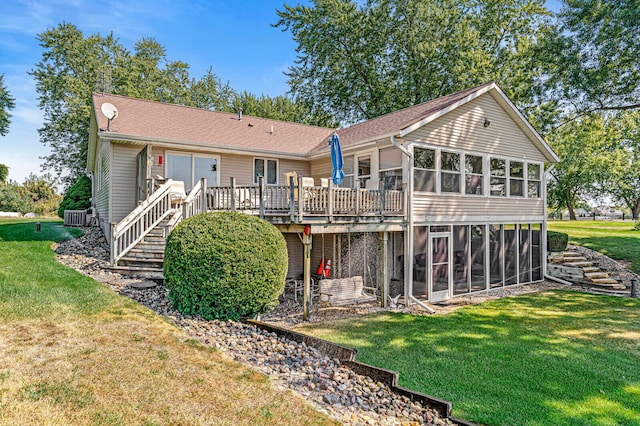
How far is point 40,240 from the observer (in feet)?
38.5

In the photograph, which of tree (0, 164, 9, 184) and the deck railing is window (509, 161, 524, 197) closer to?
the deck railing

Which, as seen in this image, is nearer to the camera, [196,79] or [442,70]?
[442,70]

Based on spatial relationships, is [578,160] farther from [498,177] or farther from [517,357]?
[517,357]

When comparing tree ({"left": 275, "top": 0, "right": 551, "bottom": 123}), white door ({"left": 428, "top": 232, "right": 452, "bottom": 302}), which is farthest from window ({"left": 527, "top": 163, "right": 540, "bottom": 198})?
tree ({"left": 275, "top": 0, "right": 551, "bottom": 123})

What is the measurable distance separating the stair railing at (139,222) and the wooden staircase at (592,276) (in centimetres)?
1497

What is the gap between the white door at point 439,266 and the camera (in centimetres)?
1129

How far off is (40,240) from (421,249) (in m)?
12.1

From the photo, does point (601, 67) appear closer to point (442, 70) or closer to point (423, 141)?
point (442, 70)

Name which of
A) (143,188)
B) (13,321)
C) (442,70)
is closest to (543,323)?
(13,321)

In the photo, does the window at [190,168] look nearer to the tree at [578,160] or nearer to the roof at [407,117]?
the roof at [407,117]

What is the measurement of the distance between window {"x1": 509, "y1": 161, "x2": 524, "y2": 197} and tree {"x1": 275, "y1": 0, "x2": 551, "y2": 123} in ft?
26.5

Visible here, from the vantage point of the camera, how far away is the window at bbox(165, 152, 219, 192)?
12797 mm

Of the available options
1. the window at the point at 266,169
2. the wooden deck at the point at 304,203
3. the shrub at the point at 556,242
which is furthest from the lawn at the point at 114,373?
the shrub at the point at 556,242

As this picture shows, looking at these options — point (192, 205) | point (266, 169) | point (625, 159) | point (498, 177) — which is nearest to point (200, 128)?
point (266, 169)
